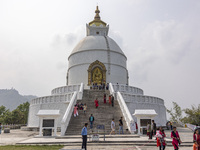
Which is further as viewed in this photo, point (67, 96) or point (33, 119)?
point (33, 119)

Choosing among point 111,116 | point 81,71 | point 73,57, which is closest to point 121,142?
point 111,116

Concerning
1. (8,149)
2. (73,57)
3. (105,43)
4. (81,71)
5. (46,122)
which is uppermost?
(105,43)

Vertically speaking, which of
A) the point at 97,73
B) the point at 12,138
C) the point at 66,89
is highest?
the point at 97,73

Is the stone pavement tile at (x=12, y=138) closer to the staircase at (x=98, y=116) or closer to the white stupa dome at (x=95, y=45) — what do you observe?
the staircase at (x=98, y=116)

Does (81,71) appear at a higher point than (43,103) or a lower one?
higher

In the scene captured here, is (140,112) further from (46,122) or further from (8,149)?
(8,149)

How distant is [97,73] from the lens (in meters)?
26.3

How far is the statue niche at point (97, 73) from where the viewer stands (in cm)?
2597

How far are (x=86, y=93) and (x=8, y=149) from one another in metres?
12.4

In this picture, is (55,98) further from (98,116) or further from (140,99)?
(140,99)

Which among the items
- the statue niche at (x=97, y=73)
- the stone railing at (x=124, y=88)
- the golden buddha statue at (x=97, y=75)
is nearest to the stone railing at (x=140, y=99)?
the stone railing at (x=124, y=88)

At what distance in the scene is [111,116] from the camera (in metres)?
14.6

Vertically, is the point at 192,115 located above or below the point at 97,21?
below

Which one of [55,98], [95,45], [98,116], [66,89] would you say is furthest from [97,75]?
[98,116]
